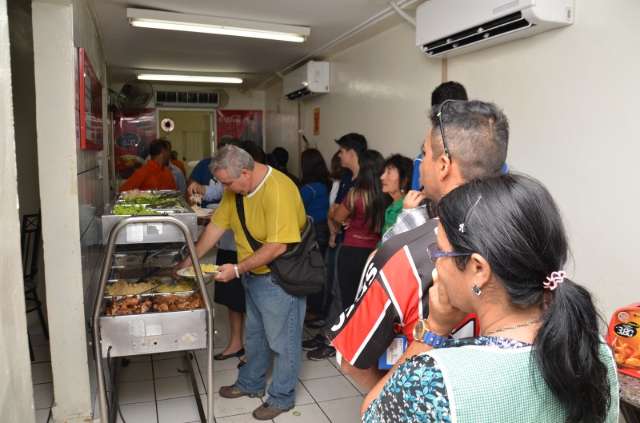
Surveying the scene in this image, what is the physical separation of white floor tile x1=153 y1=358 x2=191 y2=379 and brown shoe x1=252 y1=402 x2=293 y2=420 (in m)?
0.79

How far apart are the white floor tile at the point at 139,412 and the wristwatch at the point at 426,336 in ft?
7.40

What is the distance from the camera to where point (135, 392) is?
318cm

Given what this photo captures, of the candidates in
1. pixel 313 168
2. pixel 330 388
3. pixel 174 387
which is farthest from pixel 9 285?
pixel 313 168

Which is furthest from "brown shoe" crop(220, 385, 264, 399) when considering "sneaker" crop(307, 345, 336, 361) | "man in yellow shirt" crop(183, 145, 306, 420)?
"sneaker" crop(307, 345, 336, 361)

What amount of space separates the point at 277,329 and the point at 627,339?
1719mm

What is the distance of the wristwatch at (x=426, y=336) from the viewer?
3.56ft

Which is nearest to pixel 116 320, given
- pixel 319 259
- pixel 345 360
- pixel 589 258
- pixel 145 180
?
pixel 319 259

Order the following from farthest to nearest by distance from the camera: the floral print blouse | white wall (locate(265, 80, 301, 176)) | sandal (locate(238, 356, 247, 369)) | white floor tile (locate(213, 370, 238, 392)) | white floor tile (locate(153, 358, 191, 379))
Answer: white wall (locate(265, 80, 301, 176)) → sandal (locate(238, 356, 247, 369)) → white floor tile (locate(153, 358, 191, 379)) → white floor tile (locate(213, 370, 238, 392)) → the floral print blouse

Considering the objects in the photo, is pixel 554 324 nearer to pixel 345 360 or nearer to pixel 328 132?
pixel 345 360

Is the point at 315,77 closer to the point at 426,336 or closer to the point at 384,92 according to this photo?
the point at 384,92

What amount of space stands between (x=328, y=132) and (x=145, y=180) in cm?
218

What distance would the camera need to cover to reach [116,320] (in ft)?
7.37

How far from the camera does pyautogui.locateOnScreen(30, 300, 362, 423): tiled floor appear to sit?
2912mm

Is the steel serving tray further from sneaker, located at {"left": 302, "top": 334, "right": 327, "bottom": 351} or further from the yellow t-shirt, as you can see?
sneaker, located at {"left": 302, "top": 334, "right": 327, "bottom": 351}
